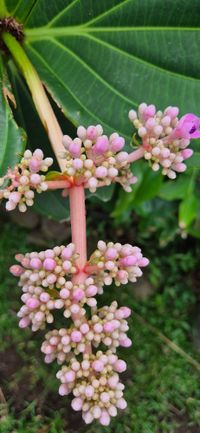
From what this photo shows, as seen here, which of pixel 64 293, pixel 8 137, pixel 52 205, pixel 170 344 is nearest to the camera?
pixel 64 293

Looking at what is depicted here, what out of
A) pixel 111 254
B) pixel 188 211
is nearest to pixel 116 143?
pixel 111 254

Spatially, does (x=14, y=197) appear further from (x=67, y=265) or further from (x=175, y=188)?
(x=175, y=188)

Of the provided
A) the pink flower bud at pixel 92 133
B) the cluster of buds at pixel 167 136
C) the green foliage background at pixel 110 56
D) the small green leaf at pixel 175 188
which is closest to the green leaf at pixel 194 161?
the green foliage background at pixel 110 56

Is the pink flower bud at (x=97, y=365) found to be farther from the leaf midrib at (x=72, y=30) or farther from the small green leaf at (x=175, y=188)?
the small green leaf at (x=175, y=188)

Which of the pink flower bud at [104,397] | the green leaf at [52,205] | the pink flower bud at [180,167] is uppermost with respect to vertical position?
the green leaf at [52,205]

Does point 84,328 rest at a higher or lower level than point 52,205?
lower

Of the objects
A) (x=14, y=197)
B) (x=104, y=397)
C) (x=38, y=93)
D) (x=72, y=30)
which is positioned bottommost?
(x=104, y=397)

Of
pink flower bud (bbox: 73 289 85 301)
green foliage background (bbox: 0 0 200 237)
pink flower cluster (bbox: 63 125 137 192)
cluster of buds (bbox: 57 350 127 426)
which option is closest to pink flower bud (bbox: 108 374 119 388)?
cluster of buds (bbox: 57 350 127 426)

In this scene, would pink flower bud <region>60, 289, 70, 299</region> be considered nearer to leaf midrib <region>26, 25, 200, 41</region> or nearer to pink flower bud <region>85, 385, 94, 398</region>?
pink flower bud <region>85, 385, 94, 398</region>

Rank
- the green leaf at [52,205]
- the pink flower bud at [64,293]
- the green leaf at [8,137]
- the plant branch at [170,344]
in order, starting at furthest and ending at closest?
the plant branch at [170,344] < the green leaf at [52,205] < the green leaf at [8,137] < the pink flower bud at [64,293]
